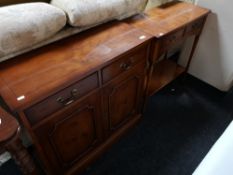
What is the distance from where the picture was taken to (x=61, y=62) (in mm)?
801

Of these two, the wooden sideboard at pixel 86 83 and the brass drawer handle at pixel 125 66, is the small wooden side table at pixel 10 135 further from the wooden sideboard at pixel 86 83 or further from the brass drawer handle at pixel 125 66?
the brass drawer handle at pixel 125 66

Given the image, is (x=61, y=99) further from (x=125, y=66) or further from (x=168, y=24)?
(x=168, y=24)

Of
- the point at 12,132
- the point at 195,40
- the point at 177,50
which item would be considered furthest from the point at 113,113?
the point at 177,50

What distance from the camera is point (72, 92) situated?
796 millimetres

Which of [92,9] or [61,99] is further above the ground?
[92,9]

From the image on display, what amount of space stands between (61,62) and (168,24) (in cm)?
77

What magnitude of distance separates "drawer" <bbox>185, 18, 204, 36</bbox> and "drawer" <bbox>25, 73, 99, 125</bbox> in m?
0.87

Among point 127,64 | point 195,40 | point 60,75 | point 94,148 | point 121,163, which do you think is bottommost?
point 121,163

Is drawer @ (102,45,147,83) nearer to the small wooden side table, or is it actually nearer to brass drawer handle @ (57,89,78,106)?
brass drawer handle @ (57,89,78,106)

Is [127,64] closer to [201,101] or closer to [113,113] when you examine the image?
[113,113]

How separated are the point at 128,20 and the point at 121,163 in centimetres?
98

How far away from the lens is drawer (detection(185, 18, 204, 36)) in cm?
136

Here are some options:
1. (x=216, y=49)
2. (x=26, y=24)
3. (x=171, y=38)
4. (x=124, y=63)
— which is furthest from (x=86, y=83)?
(x=216, y=49)

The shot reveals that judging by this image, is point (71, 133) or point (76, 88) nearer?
point (76, 88)
